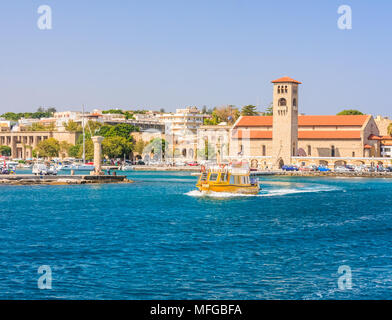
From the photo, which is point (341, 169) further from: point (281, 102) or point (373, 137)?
point (281, 102)

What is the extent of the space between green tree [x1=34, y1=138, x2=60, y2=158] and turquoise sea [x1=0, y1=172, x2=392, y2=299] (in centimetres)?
9620

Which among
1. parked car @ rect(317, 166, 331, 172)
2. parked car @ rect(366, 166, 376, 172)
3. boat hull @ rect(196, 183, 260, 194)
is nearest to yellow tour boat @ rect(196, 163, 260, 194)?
boat hull @ rect(196, 183, 260, 194)

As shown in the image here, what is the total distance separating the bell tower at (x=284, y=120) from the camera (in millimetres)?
104188

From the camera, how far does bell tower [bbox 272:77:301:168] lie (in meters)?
104

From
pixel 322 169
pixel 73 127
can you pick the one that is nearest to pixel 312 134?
pixel 322 169

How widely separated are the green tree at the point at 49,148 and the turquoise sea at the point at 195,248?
316 feet

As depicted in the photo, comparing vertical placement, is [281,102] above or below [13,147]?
above

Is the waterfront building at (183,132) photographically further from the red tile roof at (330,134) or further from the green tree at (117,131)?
the red tile roof at (330,134)

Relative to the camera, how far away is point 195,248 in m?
26.9

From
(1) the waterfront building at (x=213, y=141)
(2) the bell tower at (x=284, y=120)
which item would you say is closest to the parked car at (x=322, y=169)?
(2) the bell tower at (x=284, y=120)

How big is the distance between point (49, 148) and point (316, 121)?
2449 inches

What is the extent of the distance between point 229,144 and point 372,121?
2618cm

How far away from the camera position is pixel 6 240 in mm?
28500

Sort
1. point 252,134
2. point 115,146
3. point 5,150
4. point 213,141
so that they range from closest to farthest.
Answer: point 252,134 < point 213,141 < point 115,146 < point 5,150
